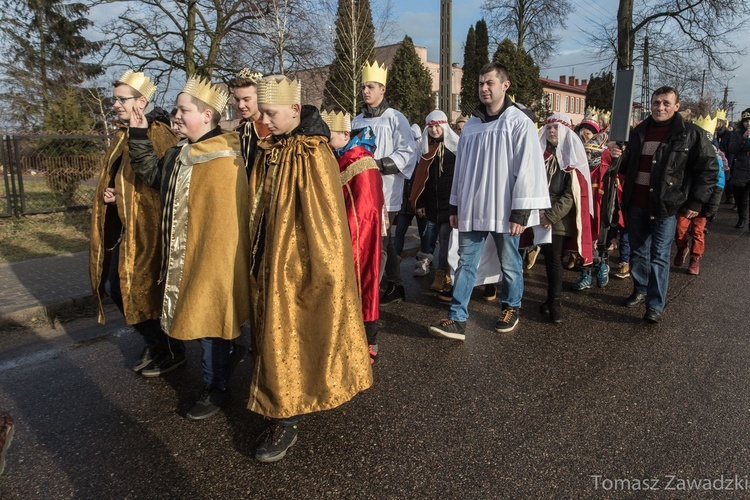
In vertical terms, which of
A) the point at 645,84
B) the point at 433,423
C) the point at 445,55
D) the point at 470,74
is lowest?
the point at 433,423

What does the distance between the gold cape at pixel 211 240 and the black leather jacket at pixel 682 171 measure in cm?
376

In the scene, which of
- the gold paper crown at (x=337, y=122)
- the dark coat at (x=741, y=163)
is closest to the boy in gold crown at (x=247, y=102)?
the gold paper crown at (x=337, y=122)

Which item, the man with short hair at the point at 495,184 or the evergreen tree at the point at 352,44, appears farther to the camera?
the evergreen tree at the point at 352,44

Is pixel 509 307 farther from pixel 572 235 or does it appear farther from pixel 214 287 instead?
pixel 214 287

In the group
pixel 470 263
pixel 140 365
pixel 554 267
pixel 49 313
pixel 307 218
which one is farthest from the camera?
pixel 49 313

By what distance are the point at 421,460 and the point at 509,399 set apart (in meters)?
0.91

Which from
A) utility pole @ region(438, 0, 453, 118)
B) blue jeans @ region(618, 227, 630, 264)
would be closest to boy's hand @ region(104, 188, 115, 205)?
blue jeans @ region(618, 227, 630, 264)

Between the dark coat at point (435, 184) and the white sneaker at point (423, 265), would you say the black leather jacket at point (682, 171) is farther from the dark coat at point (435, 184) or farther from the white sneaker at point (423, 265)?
the white sneaker at point (423, 265)

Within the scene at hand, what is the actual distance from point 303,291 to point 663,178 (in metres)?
3.69

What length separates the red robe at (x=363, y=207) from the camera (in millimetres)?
3619

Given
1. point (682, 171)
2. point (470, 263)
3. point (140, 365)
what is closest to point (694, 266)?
point (682, 171)

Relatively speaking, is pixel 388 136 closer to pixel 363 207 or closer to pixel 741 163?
pixel 363 207

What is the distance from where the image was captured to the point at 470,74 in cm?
4062

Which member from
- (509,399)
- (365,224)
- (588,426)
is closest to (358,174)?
(365,224)
